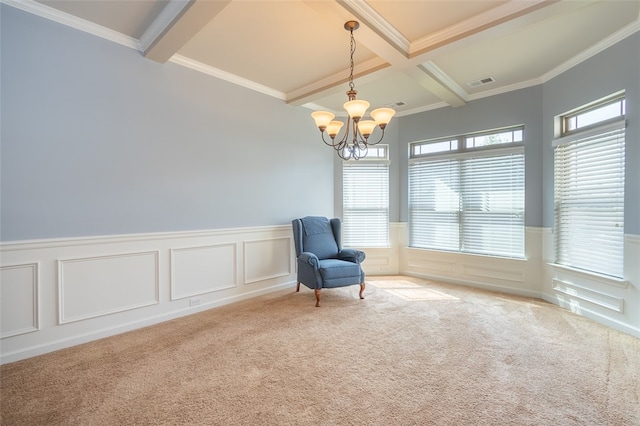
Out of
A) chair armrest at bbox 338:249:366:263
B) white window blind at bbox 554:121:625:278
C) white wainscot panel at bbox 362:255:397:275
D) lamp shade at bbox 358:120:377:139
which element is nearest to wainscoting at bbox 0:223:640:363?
white window blind at bbox 554:121:625:278

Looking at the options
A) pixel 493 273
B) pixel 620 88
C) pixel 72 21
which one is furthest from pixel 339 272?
pixel 72 21

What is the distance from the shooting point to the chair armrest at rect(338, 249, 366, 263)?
416 centimetres

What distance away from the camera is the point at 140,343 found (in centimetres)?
275

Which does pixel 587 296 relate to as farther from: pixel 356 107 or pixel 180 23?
pixel 180 23

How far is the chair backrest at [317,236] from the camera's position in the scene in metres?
4.27

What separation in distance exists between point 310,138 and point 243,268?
7.73 feet

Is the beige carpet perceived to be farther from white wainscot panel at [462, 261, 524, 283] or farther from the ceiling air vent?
the ceiling air vent

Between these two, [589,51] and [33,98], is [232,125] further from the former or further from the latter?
[589,51]

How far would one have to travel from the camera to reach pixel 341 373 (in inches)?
88.4

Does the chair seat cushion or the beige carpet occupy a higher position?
the chair seat cushion

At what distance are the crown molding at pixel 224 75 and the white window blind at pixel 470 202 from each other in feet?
8.89

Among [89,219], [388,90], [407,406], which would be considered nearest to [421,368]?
[407,406]

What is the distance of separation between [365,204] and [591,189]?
3074 millimetres

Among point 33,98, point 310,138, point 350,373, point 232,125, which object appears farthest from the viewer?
point 310,138
